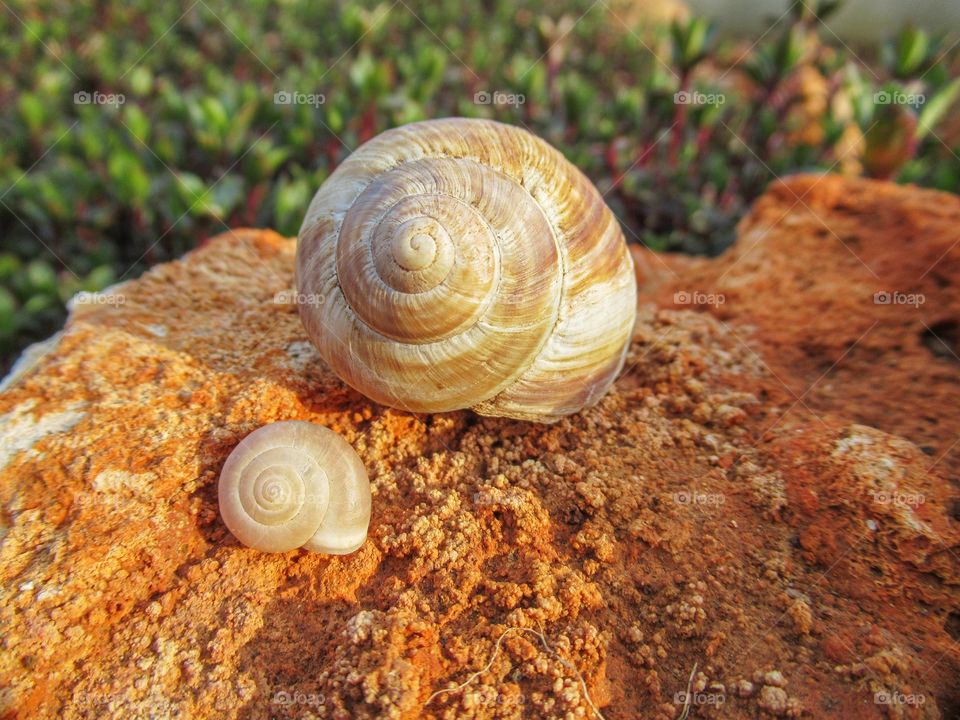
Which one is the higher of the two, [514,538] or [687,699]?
[514,538]

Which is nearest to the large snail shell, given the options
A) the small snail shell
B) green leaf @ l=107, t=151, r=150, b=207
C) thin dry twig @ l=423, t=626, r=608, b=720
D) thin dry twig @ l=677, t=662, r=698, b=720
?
the small snail shell

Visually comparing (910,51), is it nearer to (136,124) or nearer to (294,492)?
(294,492)

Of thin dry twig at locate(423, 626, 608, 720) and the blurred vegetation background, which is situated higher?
the blurred vegetation background

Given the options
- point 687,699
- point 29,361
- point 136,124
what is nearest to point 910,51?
point 687,699

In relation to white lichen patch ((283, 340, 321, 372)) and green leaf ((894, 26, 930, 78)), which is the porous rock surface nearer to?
white lichen patch ((283, 340, 321, 372))

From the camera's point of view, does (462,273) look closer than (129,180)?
Yes

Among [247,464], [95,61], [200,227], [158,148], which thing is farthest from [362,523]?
[95,61]
